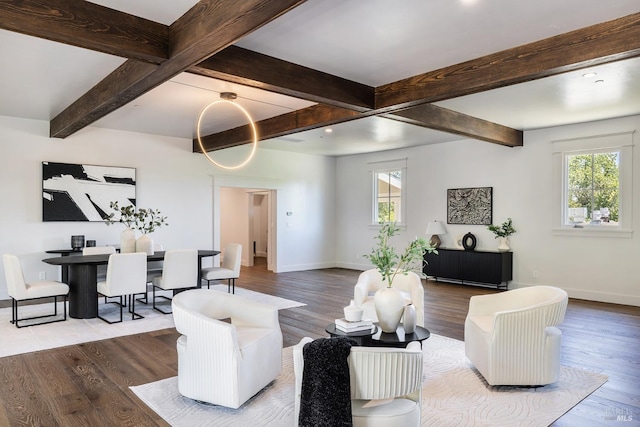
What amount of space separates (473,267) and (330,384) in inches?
253

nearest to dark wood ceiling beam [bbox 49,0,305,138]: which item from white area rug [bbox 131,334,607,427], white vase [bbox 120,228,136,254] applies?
white vase [bbox 120,228,136,254]

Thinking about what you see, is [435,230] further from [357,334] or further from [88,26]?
[88,26]

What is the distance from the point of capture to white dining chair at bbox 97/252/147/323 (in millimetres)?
A: 5117

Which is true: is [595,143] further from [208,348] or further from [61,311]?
[61,311]

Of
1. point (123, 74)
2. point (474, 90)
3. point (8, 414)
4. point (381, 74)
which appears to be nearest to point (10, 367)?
point (8, 414)

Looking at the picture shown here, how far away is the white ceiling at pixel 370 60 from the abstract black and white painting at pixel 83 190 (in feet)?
2.65

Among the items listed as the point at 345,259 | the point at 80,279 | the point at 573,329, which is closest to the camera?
the point at 573,329

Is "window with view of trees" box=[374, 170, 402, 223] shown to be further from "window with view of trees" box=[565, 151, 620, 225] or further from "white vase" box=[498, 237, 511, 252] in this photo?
"window with view of trees" box=[565, 151, 620, 225]

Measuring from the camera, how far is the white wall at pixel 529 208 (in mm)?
6488

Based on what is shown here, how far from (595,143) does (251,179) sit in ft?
20.6

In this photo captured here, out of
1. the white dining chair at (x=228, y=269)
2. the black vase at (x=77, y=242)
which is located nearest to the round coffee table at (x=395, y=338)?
the white dining chair at (x=228, y=269)

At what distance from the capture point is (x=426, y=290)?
7523mm

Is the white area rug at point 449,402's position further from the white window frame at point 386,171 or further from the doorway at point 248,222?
the doorway at point 248,222

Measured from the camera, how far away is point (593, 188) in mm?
6777
